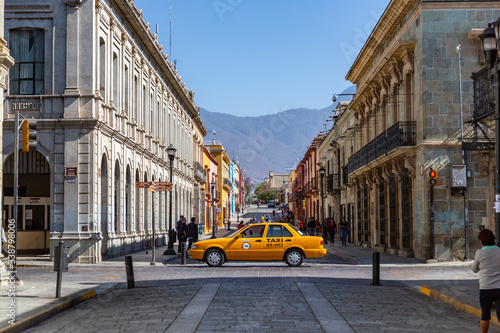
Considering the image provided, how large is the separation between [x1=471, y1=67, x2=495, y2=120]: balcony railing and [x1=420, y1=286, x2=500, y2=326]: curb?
409 cm

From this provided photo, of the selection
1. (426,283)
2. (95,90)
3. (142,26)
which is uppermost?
(142,26)

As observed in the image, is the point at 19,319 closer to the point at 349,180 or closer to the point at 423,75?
the point at 423,75

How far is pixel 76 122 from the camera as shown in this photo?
24312 millimetres

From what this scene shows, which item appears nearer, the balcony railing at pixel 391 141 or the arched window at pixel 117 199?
the balcony railing at pixel 391 141

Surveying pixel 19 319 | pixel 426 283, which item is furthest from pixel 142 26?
pixel 19 319

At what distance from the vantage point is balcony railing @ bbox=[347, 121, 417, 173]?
1037 inches

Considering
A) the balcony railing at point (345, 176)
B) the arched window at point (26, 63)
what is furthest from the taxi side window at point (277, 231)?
the balcony railing at point (345, 176)

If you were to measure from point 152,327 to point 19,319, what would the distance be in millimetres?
1970

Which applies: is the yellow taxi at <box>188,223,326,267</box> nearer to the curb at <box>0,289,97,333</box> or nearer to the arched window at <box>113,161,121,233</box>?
the arched window at <box>113,161,121,233</box>

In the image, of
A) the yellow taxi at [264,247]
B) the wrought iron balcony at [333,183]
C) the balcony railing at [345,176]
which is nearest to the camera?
the yellow taxi at [264,247]

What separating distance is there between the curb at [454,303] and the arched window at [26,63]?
15.9 m

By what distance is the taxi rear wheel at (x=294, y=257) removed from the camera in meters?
22.3

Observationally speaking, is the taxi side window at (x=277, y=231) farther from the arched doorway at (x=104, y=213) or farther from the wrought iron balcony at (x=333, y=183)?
the wrought iron balcony at (x=333, y=183)

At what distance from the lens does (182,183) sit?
168 ft
